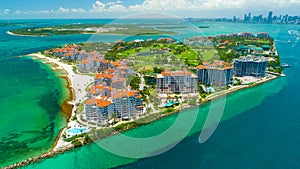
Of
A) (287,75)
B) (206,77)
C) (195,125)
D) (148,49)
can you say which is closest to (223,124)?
(195,125)

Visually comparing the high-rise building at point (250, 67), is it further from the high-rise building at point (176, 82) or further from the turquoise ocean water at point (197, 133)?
the high-rise building at point (176, 82)

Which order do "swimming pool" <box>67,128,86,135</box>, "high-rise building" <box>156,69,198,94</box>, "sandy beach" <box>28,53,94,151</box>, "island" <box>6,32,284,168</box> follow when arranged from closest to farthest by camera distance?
"sandy beach" <box>28,53,94,151</box> < "swimming pool" <box>67,128,86,135</box> < "island" <box>6,32,284,168</box> < "high-rise building" <box>156,69,198,94</box>

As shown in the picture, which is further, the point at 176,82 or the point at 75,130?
the point at 176,82

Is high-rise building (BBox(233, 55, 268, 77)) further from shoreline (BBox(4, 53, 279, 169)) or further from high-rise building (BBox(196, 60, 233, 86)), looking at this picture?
high-rise building (BBox(196, 60, 233, 86))

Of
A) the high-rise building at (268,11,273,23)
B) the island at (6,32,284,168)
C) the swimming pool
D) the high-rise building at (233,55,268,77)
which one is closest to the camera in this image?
the swimming pool

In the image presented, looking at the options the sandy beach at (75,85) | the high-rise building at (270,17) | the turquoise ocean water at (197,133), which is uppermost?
the high-rise building at (270,17)

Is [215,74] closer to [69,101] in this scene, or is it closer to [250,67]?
[250,67]

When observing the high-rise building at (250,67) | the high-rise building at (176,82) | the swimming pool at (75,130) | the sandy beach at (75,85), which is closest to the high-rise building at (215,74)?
the high-rise building at (176,82)

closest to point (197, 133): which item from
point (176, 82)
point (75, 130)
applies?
point (176, 82)

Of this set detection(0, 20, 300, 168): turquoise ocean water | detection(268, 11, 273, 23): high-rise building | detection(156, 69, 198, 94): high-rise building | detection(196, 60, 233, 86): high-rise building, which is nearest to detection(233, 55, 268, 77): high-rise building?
detection(0, 20, 300, 168): turquoise ocean water

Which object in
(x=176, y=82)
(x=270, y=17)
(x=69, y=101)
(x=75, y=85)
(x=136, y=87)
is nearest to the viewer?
(x=69, y=101)
